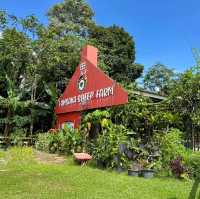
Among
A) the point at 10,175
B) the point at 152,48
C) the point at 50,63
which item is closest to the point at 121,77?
the point at 152,48

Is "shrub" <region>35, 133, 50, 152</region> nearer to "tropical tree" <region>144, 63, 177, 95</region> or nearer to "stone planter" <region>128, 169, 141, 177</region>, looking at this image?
"stone planter" <region>128, 169, 141, 177</region>

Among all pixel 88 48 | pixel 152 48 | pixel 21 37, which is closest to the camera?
pixel 88 48

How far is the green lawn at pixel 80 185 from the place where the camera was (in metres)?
7.11

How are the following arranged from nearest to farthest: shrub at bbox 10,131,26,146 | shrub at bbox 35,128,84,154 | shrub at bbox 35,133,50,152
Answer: shrub at bbox 35,128,84,154
shrub at bbox 35,133,50,152
shrub at bbox 10,131,26,146

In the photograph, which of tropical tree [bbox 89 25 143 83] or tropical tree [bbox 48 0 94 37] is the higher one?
tropical tree [bbox 48 0 94 37]

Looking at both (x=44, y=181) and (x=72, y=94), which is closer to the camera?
(x=44, y=181)

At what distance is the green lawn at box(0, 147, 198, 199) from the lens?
711 centimetres

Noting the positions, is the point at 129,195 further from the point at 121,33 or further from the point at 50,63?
the point at 121,33

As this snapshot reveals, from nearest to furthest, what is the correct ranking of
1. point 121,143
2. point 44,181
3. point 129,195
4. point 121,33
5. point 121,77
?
1. point 129,195
2. point 44,181
3. point 121,143
4. point 121,77
5. point 121,33

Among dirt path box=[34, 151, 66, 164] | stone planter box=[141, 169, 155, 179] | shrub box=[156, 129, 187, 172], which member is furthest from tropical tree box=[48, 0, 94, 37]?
stone planter box=[141, 169, 155, 179]

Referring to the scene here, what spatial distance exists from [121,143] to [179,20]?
7.92 metres

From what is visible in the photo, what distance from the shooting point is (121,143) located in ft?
36.9

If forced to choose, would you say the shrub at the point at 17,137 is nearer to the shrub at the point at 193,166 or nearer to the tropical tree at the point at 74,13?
the shrub at the point at 193,166

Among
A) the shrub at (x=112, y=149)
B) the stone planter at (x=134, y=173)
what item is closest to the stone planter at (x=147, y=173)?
the stone planter at (x=134, y=173)
